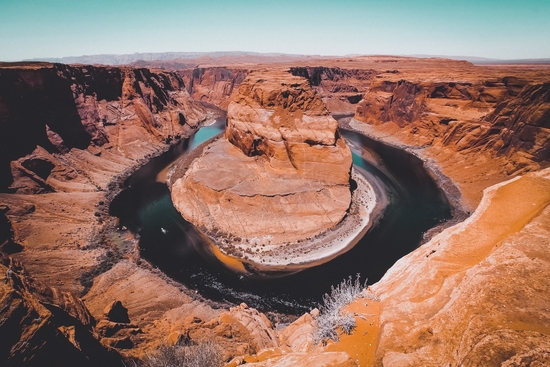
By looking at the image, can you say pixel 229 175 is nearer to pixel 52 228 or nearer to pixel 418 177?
pixel 52 228

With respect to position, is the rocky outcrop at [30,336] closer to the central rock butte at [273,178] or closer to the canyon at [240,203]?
the canyon at [240,203]

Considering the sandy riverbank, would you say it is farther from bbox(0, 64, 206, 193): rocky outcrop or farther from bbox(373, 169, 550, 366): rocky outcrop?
bbox(0, 64, 206, 193): rocky outcrop

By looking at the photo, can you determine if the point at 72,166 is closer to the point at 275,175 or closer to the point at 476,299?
the point at 275,175

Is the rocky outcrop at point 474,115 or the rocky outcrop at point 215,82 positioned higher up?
the rocky outcrop at point 215,82

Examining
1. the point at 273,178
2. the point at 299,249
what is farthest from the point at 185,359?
the point at 273,178

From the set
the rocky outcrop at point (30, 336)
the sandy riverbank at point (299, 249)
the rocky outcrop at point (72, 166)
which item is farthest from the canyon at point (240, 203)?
the sandy riverbank at point (299, 249)
